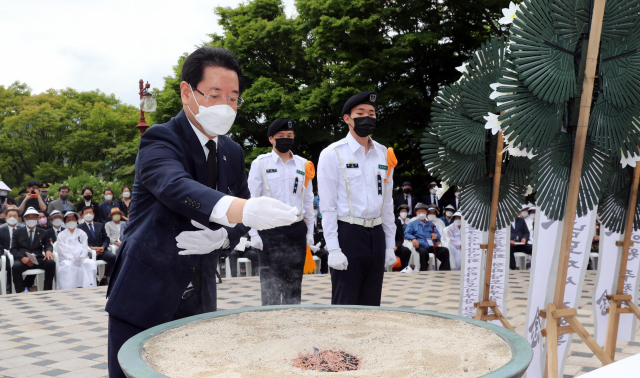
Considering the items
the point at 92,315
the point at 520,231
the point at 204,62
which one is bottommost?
the point at 92,315

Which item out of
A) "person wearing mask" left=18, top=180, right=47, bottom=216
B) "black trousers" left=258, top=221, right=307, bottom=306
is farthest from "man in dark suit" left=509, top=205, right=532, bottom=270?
"person wearing mask" left=18, top=180, right=47, bottom=216

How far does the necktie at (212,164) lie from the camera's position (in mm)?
2229

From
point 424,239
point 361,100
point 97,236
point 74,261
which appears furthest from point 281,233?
point 424,239

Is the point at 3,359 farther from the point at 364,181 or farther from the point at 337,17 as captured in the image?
the point at 337,17

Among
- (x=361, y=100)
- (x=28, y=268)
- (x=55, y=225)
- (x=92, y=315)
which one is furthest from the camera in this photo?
(x=55, y=225)

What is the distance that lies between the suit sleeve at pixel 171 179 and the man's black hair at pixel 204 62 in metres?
0.23

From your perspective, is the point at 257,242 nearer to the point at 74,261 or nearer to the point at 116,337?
the point at 116,337

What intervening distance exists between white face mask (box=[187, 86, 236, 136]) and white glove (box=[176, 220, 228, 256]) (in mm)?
379

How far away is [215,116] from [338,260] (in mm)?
1916

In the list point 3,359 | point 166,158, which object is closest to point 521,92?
point 166,158

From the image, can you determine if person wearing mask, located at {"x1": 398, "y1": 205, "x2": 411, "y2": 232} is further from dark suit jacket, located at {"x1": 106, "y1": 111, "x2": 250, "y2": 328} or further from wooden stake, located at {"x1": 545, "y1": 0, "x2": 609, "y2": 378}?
dark suit jacket, located at {"x1": 106, "y1": 111, "x2": 250, "y2": 328}

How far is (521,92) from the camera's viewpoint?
295 centimetres

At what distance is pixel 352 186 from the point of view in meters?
4.06

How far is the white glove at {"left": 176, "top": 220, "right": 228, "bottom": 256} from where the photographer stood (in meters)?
2.04
